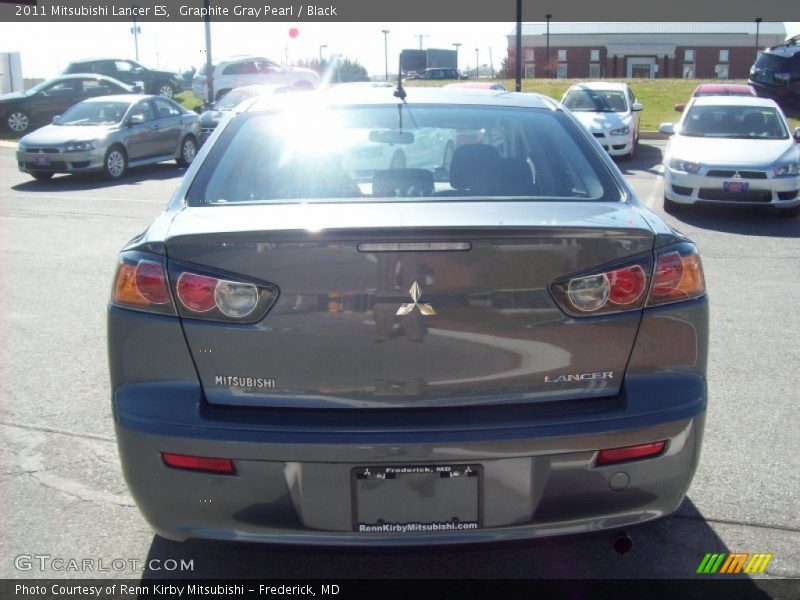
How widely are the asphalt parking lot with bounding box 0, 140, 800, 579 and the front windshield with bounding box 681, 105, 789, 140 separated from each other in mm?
4534

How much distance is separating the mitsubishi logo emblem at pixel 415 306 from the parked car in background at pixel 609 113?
15.2 m

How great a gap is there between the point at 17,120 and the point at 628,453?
25026 millimetres

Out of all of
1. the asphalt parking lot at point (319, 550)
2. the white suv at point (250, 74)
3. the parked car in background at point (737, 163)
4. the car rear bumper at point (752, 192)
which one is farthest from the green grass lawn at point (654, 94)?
the asphalt parking lot at point (319, 550)

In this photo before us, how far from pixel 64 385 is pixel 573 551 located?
3274 mm

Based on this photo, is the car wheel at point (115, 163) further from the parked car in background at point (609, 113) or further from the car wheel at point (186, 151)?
the parked car in background at point (609, 113)

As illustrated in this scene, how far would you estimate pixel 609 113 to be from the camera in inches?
742

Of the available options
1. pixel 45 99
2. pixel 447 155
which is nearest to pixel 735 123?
pixel 447 155

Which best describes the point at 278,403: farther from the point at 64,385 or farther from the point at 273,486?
the point at 64,385

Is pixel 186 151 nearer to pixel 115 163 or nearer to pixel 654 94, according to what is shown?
pixel 115 163

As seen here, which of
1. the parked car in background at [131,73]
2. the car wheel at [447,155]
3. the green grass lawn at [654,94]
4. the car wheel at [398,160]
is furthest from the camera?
the parked car in background at [131,73]

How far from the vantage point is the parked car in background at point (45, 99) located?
24.6 m

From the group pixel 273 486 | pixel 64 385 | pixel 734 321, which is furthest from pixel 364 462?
pixel 734 321

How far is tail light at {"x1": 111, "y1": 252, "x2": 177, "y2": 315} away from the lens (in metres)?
2.79

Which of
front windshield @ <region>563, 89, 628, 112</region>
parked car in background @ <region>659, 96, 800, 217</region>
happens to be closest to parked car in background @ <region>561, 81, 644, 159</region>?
front windshield @ <region>563, 89, 628, 112</region>
